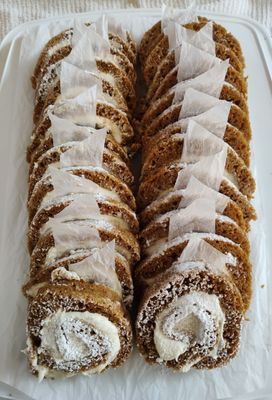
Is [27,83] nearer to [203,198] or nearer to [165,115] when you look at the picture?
[165,115]

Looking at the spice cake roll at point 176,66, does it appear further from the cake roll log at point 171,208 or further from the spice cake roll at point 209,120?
the cake roll log at point 171,208

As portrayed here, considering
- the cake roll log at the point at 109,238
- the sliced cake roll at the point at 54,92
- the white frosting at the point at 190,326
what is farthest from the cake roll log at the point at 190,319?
the sliced cake roll at the point at 54,92

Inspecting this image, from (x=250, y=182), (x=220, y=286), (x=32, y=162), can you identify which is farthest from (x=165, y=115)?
(x=220, y=286)

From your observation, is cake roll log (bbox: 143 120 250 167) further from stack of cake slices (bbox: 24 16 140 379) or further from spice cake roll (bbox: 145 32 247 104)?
spice cake roll (bbox: 145 32 247 104)

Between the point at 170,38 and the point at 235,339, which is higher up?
the point at 170,38

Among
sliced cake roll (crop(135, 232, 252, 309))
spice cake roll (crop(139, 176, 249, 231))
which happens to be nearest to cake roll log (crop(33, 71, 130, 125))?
spice cake roll (crop(139, 176, 249, 231))

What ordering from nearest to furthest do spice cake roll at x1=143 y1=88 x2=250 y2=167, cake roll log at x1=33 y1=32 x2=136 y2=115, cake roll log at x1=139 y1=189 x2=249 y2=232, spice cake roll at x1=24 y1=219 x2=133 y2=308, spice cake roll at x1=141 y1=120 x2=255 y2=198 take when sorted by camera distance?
spice cake roll at x1=24 y1=219 x2=133 y2=308 < cake roll log at x1=139 y1=189 x2=249 y2=232 < spice cake roll at x1=141 y1=120 x2=255 y2=198 < spice cake roll at x1=143 y1=88 x2=250 y2=167 < cake roll log at x1=33 y1=32 x2=136 y2=115

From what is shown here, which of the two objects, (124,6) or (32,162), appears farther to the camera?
(124,6)
